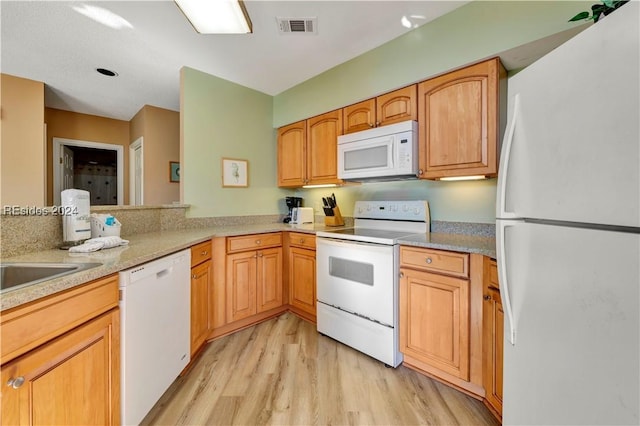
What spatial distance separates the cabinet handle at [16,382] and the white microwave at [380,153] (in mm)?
→ 2091

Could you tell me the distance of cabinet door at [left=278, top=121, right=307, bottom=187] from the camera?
2.89 meters

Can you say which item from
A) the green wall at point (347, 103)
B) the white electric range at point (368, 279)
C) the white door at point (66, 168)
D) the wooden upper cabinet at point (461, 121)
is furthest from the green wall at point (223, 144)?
the white door at point (66, 168)

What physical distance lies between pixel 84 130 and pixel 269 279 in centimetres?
394

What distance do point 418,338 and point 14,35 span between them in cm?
388

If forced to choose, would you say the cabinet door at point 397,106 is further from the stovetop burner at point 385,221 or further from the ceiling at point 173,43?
the stovetop burner at point 385,221

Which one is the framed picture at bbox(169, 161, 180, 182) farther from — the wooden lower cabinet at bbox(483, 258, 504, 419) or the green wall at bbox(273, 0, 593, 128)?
the wooden lower cabinet at bbox(483, 258, 504, 419)

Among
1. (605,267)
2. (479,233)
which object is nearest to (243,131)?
(479,233)

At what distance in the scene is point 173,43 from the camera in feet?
6.98

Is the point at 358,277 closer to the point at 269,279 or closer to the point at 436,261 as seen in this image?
the point at 436,261

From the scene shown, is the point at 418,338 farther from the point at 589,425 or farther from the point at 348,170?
Result: the point at 348,170

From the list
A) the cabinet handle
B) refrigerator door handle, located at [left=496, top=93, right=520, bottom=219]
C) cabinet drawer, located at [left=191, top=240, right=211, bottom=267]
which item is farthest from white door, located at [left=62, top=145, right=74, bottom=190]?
refrigerator door handle, located at [left=496, top=93, right=520, bottom=219]

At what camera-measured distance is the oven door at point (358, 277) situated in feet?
5.83

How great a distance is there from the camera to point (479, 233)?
1932 millimetres

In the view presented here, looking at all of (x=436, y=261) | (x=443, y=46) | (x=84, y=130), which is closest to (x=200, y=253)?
(x=436, y=261)
